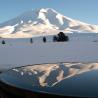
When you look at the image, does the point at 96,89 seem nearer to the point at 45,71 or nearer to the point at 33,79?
the point at 33,79

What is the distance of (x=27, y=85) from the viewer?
1.71 meters

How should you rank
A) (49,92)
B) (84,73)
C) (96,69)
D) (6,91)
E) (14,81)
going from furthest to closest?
1. (96,69)
2. (84,73)
3. (14,81)
4. (6,91)
5. (49,92)

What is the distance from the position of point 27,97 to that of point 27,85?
0.16 meters

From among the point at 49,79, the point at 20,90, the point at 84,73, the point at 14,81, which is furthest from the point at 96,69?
the point at 20,90

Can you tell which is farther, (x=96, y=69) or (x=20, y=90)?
(x=96, y=69)

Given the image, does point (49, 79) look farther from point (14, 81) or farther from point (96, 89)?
point (96, 89)

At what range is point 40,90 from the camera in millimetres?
1587

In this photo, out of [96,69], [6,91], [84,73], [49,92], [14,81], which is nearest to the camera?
[49,92]

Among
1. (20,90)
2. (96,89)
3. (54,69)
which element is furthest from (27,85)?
(54,69)

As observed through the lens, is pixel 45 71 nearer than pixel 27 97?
No

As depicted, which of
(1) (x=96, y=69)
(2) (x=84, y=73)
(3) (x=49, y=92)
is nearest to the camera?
(3) (x=49, y=92)

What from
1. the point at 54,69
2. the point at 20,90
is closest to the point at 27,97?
the point at 20,90

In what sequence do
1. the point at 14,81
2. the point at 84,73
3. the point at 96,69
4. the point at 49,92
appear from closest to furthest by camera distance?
the point at 49,92 < the point at 14,81 < the point at 84,73 < the point at 96,69

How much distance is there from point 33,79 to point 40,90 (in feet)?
1.16
